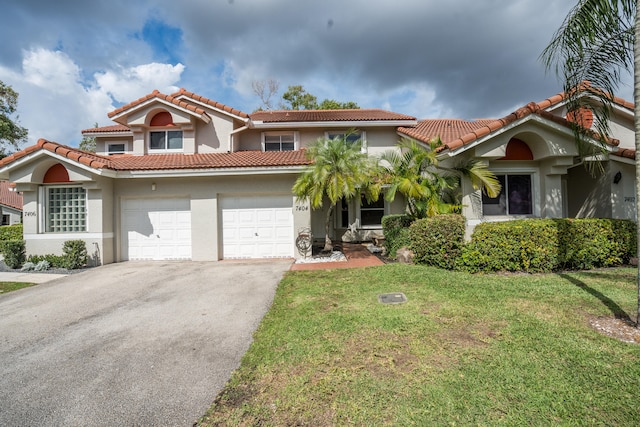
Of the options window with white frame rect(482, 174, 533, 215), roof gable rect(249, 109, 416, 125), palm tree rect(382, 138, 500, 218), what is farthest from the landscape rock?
roof gable rect(249, 109, 416, 125)

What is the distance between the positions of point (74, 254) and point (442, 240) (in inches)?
490

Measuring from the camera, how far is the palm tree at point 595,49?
16.5 feet

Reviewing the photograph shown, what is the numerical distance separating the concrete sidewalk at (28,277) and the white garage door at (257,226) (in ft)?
17.6

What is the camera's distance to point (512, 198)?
10023 millimetres

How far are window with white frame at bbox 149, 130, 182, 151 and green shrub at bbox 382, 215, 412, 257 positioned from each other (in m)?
10.5

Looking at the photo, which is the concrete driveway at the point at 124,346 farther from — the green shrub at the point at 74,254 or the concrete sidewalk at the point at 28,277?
the green shrub at the point at 74,254

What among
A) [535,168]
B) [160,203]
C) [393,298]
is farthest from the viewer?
[160,203]

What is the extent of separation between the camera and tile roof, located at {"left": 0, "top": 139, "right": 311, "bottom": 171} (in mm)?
10367

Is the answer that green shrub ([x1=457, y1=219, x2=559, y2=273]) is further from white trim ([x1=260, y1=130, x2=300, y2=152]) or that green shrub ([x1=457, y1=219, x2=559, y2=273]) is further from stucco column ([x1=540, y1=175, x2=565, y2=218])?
white trim ([x1=260, y1=130, x2=300, y2=152])

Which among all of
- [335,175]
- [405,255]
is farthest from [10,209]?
[405,255]

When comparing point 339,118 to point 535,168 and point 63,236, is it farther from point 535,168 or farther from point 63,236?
point 63,236

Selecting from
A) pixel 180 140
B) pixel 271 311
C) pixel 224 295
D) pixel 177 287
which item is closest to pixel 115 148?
pixel 180 140

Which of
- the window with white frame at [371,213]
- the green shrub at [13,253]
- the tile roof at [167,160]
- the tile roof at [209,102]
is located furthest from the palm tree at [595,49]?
the green shrub at [13,253]

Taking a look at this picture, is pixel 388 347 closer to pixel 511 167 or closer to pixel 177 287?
pixel 177 287
